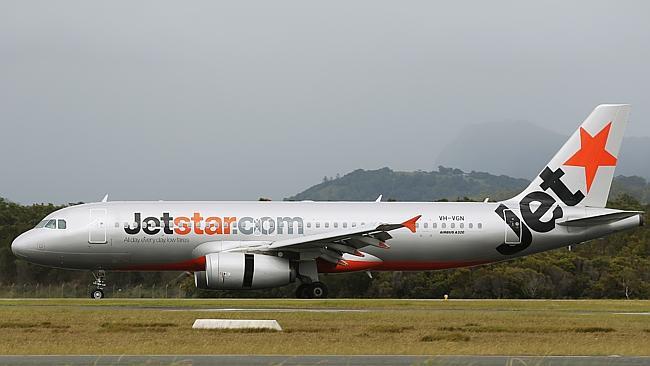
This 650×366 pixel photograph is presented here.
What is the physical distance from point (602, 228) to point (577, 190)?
5.83 feet

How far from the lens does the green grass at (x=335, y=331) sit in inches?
774

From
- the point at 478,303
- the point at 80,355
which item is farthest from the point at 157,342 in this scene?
the point at 478,303

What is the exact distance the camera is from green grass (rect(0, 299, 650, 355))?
19.7 metres

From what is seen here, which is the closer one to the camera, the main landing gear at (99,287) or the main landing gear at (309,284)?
the main landing gear at (309,284)

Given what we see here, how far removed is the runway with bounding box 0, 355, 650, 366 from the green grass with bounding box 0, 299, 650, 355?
3.34 feet

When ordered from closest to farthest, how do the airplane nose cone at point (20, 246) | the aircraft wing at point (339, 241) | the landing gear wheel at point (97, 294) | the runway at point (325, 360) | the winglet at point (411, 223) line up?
1. the runway at point (325, 360)
2. the aircraft wing at point (339, 241)
3. the landing gear wheel at point (97, 294)
4. the airplane nose cone at point (20, 246)
5. the winglet at point (411, 223)

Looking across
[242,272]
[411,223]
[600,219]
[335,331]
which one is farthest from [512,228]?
[335,331]

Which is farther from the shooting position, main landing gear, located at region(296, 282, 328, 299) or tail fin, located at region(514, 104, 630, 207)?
tail fin, located at region(514, 104, 630, 207)

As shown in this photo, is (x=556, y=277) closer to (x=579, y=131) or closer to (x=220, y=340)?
(x=579, y=131)

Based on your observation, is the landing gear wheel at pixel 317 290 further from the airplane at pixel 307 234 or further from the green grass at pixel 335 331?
the green grass at pixel 335 331

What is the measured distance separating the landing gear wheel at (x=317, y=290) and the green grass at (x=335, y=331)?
6260 mm

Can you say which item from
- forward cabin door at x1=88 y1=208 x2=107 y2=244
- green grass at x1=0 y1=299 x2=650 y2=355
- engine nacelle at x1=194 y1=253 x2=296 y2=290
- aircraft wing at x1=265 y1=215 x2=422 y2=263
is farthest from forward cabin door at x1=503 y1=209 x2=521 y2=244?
forward cabin door at x1=88 y1=208 x2=107 y2=244

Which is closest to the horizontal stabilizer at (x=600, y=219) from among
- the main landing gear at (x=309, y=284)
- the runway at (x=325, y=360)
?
the main landing gear at (x=309, y=284)

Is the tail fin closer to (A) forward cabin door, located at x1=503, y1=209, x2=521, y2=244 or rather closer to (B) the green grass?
(A) forward cabin door, located at x1=503, y1=209, x2=521, y2=244
